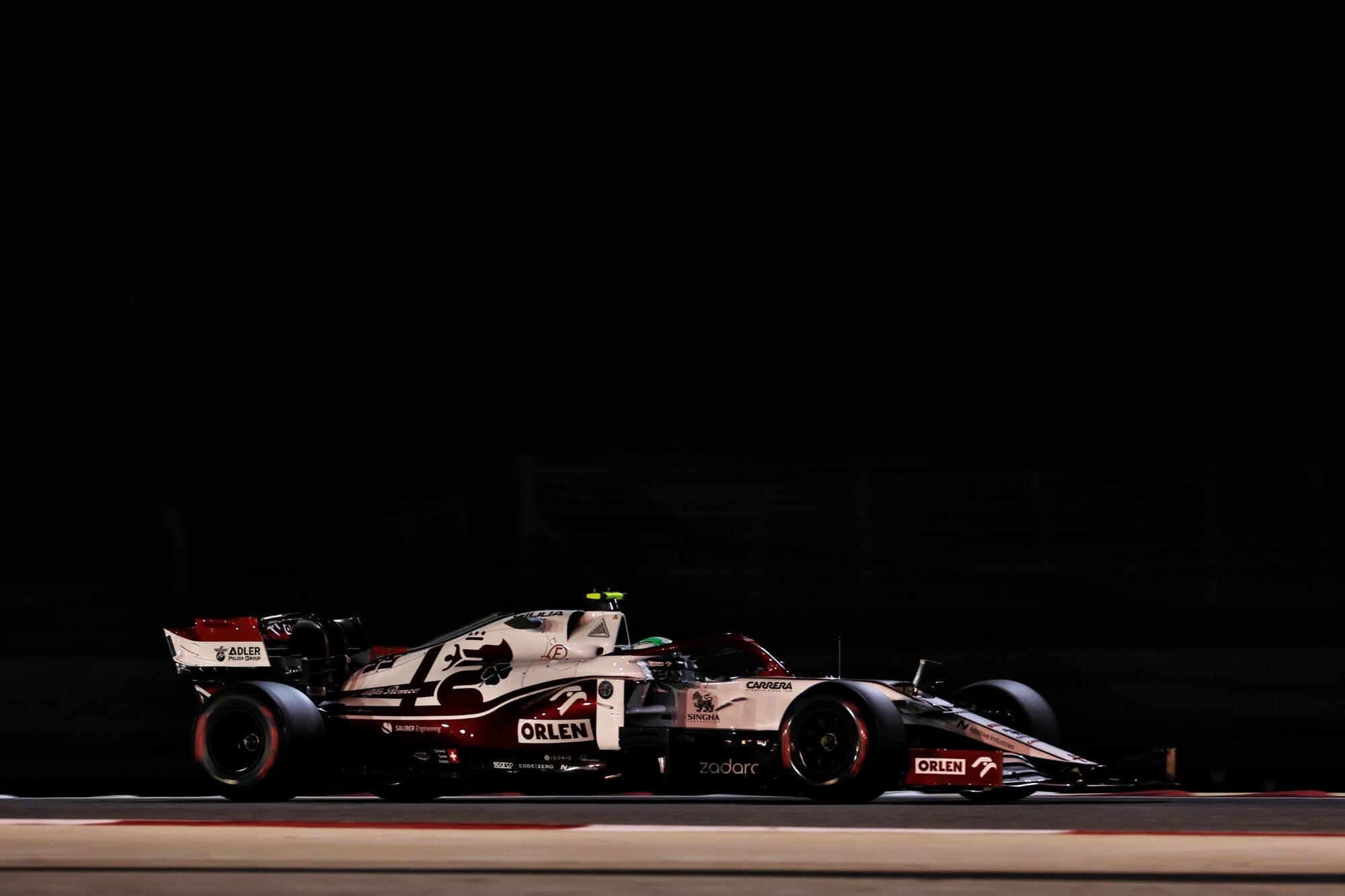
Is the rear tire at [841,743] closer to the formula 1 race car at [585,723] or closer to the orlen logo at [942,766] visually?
the formula 1 race car at [585,723]

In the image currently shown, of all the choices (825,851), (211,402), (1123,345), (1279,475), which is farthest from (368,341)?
(825,851)

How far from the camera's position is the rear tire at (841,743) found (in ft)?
33.1

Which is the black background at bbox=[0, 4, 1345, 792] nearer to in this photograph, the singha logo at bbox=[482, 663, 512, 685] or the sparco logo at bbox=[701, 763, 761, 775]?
the singha logo at bbox=[482, 663, 512, 685]

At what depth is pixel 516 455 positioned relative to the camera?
2405 centimetres

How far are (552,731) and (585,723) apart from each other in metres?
0.22

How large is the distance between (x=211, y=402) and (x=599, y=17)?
7417 millimetres

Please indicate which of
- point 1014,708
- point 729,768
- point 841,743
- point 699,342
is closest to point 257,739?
point 729,768

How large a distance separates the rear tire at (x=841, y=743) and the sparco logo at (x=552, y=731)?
4.13ft

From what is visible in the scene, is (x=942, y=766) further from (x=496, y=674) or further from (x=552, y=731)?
(x=496, y=674)

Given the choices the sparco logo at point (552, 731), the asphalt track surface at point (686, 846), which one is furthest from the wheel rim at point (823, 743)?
the sparco logo at point (552, 731)

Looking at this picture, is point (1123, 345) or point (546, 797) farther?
point (1123, 345)

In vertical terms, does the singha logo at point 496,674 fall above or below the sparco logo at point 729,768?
above

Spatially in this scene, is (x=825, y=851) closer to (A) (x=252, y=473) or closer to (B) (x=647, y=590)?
(B) (x=647, y=590)

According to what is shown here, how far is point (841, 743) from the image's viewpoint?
1032cm
